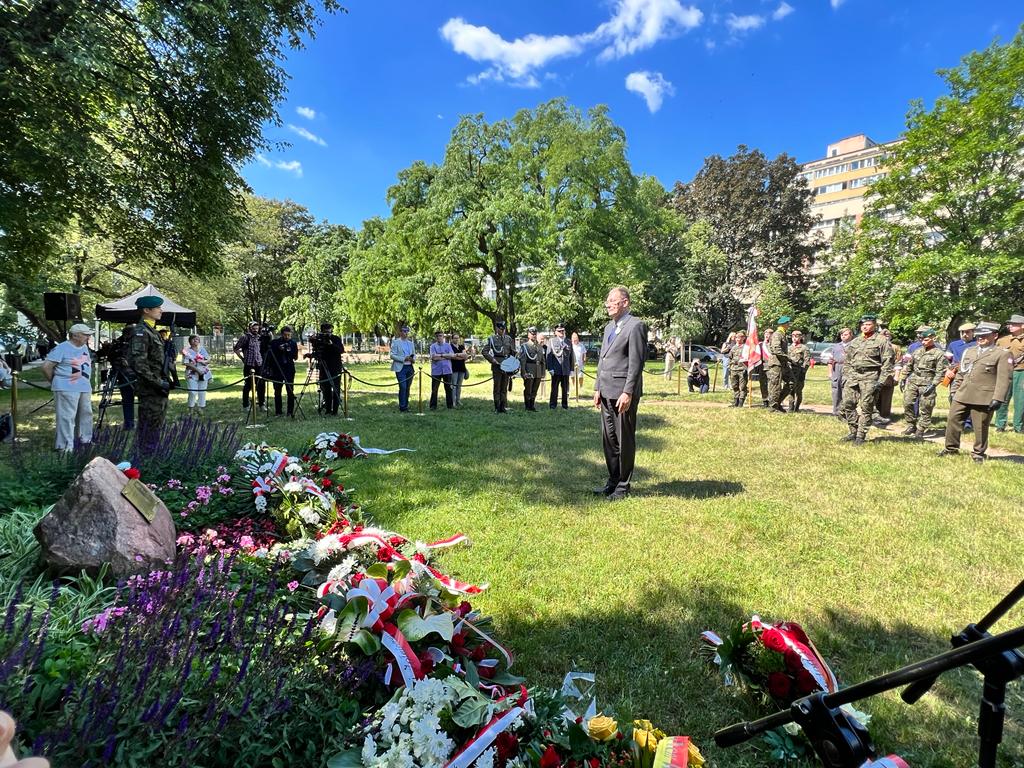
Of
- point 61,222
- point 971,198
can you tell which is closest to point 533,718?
point 61,222

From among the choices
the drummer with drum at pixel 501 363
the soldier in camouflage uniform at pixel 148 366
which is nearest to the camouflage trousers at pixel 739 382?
the drummer with drum at pixel 501 363

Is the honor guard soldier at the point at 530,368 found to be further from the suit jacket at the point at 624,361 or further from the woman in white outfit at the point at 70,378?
the woman in white outfit at the point at 70,378

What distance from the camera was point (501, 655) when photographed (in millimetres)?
2936

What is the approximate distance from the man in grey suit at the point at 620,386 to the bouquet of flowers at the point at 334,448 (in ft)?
11.6

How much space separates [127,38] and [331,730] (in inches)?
512

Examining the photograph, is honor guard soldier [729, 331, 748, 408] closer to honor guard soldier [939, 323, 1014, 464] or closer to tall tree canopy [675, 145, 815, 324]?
honor guard soldier [939, 323, 1014, 464]

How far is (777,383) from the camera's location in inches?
504

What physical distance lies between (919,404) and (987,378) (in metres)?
2.88

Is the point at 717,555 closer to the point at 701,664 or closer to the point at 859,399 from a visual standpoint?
the point at 701,664

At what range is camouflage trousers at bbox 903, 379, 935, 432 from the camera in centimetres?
1001

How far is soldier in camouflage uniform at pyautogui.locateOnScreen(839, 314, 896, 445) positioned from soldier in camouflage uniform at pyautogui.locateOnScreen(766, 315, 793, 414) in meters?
3.14

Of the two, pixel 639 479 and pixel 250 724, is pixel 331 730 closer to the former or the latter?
pixel 250 724

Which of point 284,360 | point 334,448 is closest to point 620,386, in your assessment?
point 334,448

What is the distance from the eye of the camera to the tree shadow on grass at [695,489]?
19.6 ft
